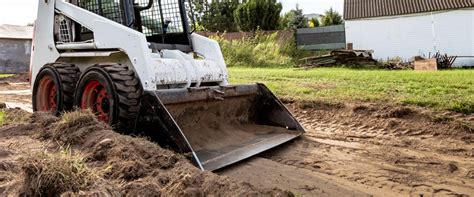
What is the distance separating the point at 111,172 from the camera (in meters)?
3.66

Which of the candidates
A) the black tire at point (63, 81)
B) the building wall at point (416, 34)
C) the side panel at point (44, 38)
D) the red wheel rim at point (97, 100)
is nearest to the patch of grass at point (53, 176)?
the red wheel rim at point (97, 100)

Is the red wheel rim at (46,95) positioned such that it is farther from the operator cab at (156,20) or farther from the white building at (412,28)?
the white building at (412,28)

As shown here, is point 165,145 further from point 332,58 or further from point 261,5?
point 261,5

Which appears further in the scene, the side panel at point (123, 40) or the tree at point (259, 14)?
the tree at point (259, 14)

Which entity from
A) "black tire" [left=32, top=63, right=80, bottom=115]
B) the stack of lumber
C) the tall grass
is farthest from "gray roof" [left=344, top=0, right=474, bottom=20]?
"black tire" [left=32, top=63, right=80, bottom=115]

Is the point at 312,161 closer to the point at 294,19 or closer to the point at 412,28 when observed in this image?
the point at 412,28

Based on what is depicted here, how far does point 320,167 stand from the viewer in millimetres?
4812

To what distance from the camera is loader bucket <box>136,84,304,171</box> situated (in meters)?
4.78

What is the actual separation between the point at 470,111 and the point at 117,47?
5.13 meters

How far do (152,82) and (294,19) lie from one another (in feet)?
127

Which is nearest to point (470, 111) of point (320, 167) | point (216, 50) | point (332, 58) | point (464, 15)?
point (320, 167)

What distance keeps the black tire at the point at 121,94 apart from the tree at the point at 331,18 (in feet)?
116

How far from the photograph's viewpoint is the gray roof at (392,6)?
79.3ft

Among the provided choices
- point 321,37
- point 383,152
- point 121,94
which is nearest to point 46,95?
point 121,94
